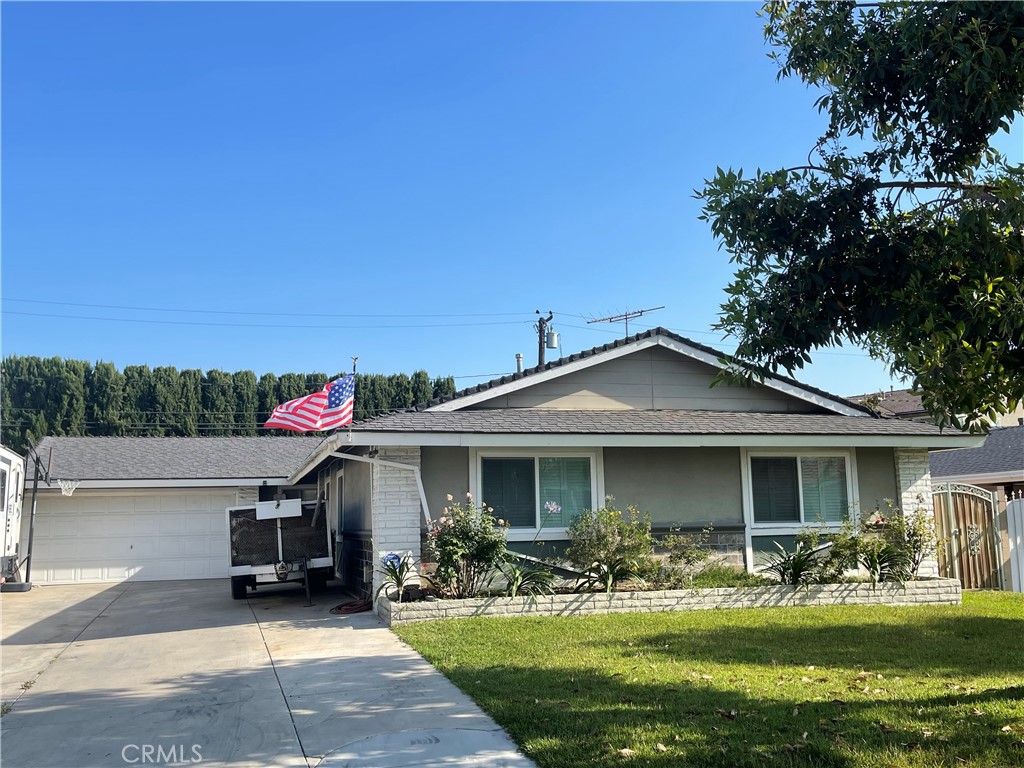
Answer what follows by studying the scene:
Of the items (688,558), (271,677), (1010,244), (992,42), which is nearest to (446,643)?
(271,677)

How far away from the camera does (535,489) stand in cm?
→ 1364

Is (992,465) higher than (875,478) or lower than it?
higher

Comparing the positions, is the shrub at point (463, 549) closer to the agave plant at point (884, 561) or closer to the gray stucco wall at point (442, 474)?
the gray stucco wall at point (442, 474)

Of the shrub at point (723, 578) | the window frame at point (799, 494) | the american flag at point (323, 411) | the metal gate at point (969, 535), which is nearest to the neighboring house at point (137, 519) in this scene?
the american flag at point (323, 411)

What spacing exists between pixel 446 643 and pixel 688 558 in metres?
5.08

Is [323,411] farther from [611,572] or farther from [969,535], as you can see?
[969,535]

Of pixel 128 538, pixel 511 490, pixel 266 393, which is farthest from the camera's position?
pixel 266 393

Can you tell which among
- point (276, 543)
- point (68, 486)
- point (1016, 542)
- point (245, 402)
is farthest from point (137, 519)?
point (1016, 542)

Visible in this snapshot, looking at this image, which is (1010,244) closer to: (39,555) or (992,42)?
(992,42)

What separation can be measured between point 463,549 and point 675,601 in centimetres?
321

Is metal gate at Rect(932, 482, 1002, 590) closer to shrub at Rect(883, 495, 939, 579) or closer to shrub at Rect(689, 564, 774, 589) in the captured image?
shrub at Rect(883, 495, 939, 579)

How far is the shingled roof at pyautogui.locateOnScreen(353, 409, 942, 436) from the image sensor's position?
511 inches

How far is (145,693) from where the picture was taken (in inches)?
309

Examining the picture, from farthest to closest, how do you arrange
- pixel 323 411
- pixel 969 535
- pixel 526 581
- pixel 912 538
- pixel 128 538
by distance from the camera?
pixel 128 538 → pixel 969 535 → pixel 323 411 → pixel 912 538 → pixel 526 581
